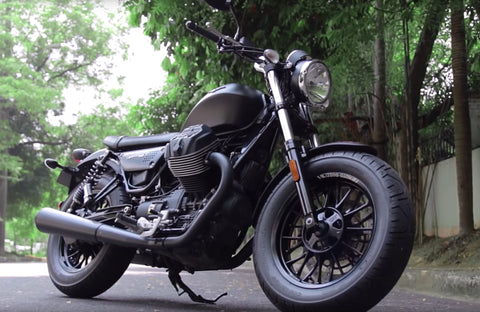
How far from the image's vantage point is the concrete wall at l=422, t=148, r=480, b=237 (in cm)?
959

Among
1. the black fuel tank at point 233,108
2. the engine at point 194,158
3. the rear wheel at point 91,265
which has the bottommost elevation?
the rear wheel at point 91,265

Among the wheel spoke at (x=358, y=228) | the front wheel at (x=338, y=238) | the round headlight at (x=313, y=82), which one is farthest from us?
the round headlight at (x=313, y=82)

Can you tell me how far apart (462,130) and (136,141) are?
15.4ft

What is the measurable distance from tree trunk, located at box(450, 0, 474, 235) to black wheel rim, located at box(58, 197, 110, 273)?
4.80m

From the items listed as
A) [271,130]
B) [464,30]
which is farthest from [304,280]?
[464,30]

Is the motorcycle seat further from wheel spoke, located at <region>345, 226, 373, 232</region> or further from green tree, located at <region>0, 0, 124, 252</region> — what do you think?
green tree, located at <region>0, 0, 124, 252</region>

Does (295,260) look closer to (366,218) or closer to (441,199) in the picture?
(366,218)

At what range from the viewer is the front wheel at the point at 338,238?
9.78ft

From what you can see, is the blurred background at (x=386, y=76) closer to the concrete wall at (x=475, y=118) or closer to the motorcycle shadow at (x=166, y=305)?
the concrete wall at (x=475, y=118)

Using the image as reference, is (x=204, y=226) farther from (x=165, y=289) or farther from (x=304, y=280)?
(x=165, y=289)

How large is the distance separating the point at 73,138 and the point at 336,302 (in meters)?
22.7

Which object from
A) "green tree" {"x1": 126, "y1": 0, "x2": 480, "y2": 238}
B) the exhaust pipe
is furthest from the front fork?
"green tree" {"x1": 126, "y1": 0, "x2": 480, "y2": 238}

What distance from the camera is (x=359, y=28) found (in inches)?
253

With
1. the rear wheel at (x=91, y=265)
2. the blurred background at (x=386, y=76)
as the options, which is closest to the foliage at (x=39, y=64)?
the blurred background at (x=386, y=76)
